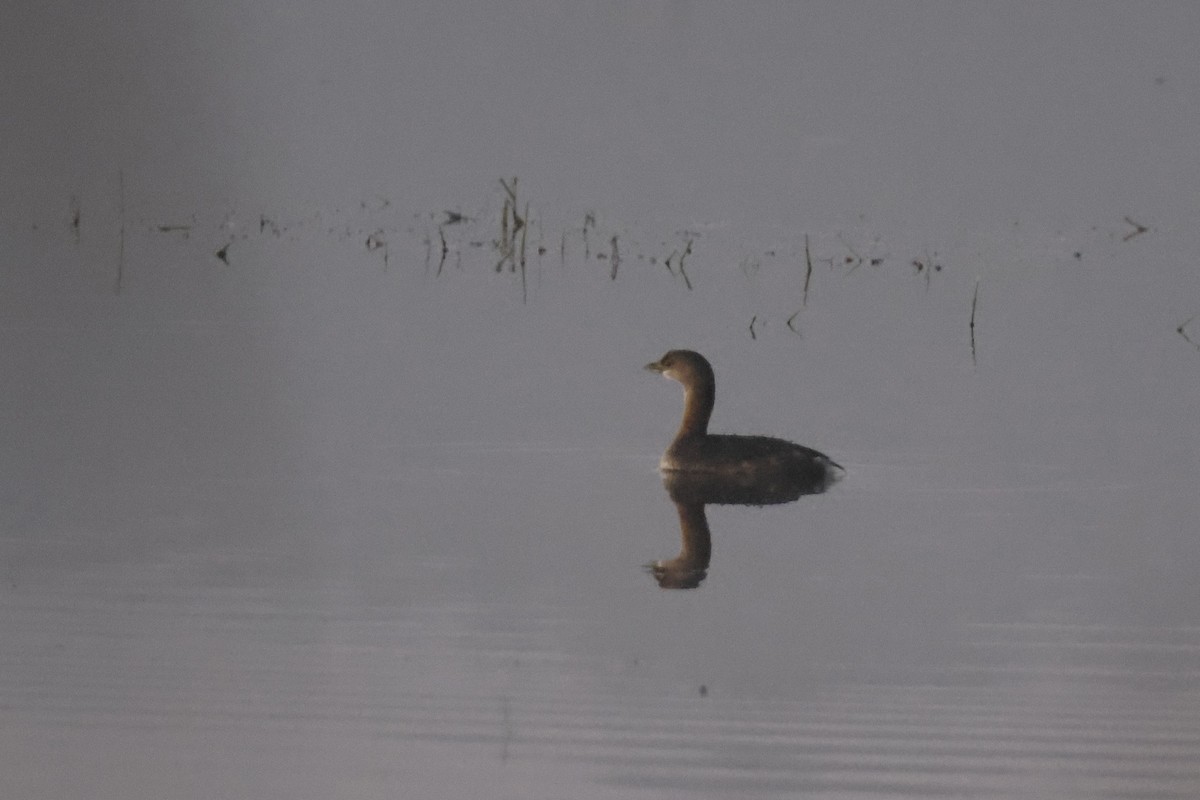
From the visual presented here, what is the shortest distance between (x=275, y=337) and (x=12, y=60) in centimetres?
3137

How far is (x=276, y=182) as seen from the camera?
3897 centimetres

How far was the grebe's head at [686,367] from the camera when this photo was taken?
583 inches

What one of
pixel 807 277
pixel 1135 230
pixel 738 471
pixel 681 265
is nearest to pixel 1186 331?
pixel 807 277

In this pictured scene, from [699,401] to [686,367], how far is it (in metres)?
0.25

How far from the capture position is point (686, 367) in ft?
48.8

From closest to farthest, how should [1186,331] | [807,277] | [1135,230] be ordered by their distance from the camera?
[1186,331]
[807,277]
[1135,230]

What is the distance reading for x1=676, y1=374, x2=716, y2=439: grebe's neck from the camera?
14625mm

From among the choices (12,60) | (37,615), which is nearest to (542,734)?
(37,615)

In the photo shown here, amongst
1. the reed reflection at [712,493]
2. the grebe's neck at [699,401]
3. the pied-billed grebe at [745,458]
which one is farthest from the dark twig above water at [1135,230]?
the reed reflection at [712,493]

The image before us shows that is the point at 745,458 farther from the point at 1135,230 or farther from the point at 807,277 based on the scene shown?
the point at 1135,230

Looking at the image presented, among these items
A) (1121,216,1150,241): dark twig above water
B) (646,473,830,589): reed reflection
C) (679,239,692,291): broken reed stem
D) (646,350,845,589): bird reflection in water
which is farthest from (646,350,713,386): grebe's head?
(1121,216,1150,241): dark twig above water

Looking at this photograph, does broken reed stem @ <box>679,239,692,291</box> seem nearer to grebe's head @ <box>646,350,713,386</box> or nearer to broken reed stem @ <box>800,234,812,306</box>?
broken reed stem @ <box>800,234,812,306</box>

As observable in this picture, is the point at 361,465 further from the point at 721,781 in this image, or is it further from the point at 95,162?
the point at 95,162

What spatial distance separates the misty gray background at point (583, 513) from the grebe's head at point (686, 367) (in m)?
0.39
